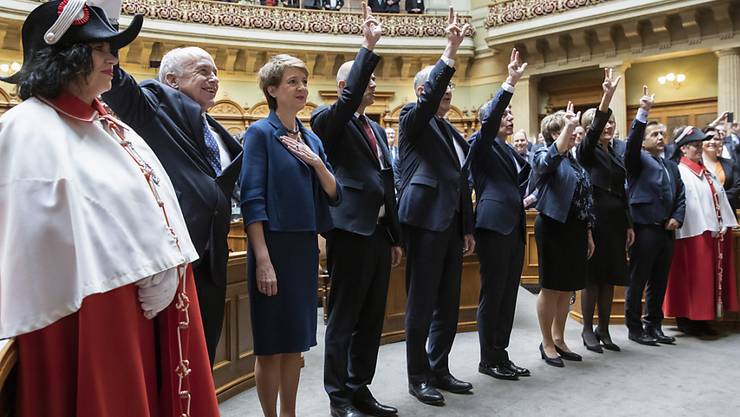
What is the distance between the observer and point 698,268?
4297 mm

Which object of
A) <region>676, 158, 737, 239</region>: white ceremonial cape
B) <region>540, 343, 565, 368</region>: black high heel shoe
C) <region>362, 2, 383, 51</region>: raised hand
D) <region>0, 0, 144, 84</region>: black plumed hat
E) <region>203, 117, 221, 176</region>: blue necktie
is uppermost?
<region>362, 2, 383, 51</region>: raised hand

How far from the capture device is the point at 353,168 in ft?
8.61

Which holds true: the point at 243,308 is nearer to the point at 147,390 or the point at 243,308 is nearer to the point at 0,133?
the point at 147,390

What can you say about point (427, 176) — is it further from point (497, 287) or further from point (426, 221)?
point (497, 287)

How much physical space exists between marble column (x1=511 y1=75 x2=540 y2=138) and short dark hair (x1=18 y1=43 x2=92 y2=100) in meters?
10.7

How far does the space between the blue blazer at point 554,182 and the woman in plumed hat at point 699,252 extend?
132 centimetres

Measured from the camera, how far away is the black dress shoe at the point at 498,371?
3.22 m

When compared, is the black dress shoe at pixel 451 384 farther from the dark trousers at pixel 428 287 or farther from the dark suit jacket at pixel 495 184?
the dark suit jacket at pixel 495 184

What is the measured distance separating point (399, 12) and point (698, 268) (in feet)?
30.6

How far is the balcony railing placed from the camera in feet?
34.1

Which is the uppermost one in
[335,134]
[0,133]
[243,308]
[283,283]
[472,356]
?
[335,134]

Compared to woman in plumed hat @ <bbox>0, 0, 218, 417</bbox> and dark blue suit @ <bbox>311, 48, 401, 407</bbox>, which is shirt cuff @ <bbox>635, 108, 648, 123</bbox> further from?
woman in plumed hat @ <bbox>0, 0, 218, 417</bbox>

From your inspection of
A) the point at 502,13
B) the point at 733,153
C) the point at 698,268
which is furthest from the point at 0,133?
the point at 502,13

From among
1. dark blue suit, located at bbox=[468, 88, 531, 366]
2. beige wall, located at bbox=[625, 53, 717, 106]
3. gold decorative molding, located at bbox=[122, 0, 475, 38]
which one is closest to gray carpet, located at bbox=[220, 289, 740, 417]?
dark blue suit, located at bbox=[468, 88, 531, 366]
